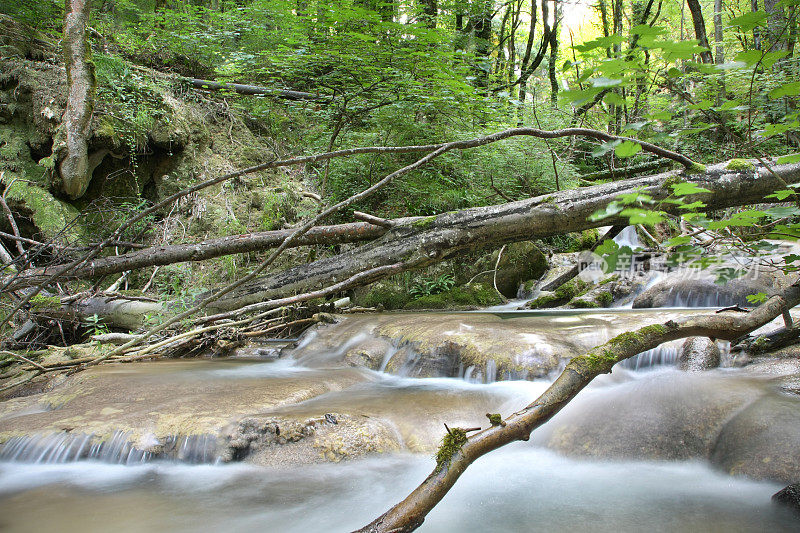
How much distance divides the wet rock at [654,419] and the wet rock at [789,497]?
0.48 meters

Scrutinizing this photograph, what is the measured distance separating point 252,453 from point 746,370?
381 cm

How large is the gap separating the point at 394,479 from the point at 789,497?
2.09 m

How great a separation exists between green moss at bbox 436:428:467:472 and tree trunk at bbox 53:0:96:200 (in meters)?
5.43

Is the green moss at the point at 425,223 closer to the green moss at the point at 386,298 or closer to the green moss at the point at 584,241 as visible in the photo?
the green moss at the point at 386,298

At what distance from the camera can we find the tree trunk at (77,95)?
5137mm

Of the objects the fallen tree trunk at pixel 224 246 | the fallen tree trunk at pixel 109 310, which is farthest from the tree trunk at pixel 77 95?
the fallen tree trunk at pixel 109 310

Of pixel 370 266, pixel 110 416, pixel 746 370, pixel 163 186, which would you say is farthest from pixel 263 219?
pixel 746 370

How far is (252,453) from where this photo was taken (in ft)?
10.5

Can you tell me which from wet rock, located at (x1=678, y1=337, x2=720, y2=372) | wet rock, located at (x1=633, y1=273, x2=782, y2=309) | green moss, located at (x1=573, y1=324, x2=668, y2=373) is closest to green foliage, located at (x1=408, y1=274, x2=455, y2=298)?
wet rock, located at (x1=633, y1=273, x2=782, y2=309)

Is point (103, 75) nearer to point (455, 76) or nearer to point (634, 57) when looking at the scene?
point (455, 76)

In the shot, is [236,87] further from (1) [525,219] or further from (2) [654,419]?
(2) [654,419]

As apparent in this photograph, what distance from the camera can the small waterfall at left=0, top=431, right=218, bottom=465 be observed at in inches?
126

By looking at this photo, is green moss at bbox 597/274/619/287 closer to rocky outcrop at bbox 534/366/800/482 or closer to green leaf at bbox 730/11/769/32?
rocky outcrop at bbox 534/366/800/482

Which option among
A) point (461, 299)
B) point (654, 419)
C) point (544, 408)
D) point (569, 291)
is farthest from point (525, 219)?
point (461, 299)
